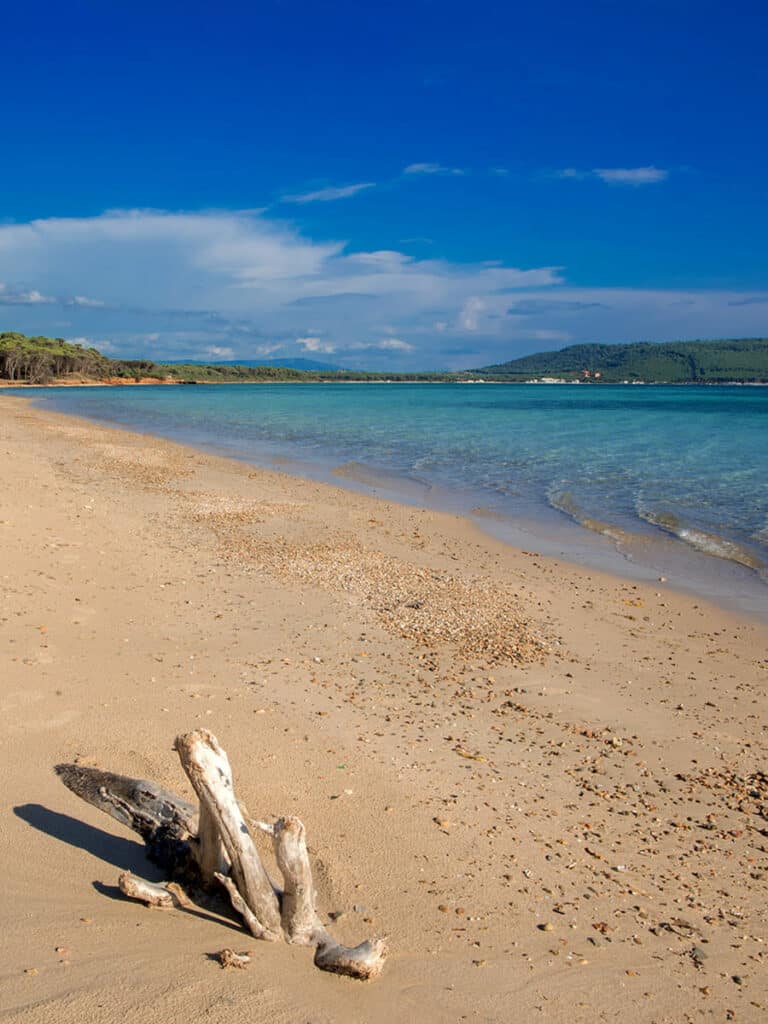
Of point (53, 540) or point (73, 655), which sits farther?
point (53, 540)

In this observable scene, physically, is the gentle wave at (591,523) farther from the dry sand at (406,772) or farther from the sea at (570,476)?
the dry sand at (406,772)

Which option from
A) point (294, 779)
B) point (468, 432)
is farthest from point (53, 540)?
point (468, 432)

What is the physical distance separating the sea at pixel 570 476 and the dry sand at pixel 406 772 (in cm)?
278

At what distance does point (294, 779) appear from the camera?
563 centimetres

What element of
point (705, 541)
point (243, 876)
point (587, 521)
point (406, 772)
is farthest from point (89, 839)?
point (587, 521)

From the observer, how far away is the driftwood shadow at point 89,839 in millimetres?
4392

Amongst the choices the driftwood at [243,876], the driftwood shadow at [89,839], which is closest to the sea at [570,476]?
the driftwood at [243,876]

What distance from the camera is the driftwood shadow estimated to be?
4392 mm

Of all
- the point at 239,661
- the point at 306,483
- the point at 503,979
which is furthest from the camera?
the point at 306,483

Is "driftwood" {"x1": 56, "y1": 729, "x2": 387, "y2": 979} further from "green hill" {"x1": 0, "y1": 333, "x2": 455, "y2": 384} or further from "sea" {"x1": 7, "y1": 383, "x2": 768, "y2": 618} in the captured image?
"green hill" {"x1": 0, "y1": 333, "x2": 455, "y2": 384}

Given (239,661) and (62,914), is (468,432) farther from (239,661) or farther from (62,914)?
(62,914)

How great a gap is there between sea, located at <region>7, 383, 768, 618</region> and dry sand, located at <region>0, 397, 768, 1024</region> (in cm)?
278

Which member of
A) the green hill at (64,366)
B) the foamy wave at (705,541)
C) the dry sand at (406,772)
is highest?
the green hill at (64,366)

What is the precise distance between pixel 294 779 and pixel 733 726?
13.6 feet
